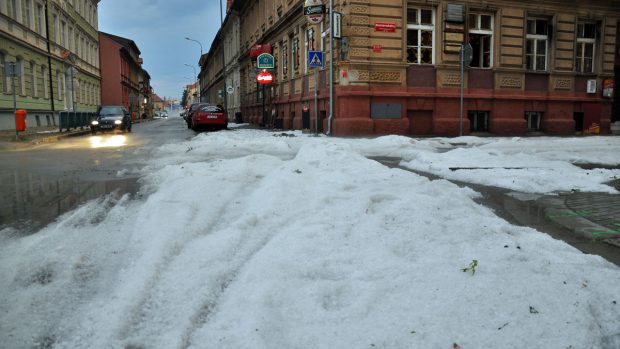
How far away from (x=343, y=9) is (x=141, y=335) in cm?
1703

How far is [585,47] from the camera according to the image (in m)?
21.4

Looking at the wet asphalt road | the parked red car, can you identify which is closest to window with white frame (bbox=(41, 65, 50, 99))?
the parked red car

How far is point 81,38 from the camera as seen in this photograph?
45.4 meters

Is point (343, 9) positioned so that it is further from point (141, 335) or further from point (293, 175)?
point (141, 335)

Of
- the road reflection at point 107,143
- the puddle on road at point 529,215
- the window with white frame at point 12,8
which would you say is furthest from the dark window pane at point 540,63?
the window with white frame at point 12,8

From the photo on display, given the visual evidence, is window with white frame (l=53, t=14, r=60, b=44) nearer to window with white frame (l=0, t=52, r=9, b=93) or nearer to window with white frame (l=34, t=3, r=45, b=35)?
window with white frame (l=34, t=3, r=45, b=35)

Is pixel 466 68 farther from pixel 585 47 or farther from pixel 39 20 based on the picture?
pixel 39 20

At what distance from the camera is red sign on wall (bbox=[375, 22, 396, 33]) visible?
1791cm

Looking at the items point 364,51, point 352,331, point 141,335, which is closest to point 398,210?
point 352,331

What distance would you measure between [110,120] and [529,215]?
83.8 feet

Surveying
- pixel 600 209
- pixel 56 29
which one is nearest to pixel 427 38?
pixel 600 209

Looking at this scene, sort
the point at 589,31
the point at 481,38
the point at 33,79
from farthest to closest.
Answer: the point at 33,79, the point at 589,31, the point at 481,38

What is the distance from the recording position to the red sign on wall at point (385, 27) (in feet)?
58.7

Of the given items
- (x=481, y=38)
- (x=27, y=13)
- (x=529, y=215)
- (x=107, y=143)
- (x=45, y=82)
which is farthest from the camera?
(x=45, y=82)
